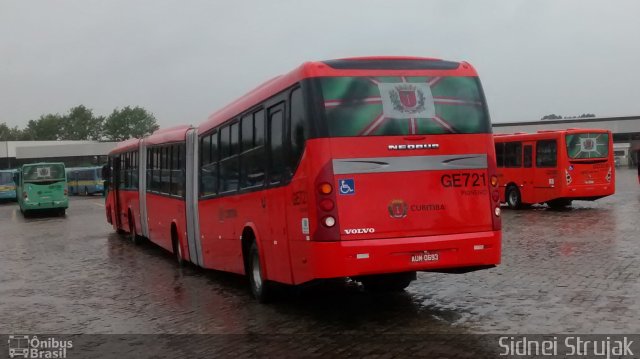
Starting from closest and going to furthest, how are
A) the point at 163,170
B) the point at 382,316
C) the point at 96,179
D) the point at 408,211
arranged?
the point at 408,211 → the point at 382,316 → the point at 163,170 → the point at 96,179

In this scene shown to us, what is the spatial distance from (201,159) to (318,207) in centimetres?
544

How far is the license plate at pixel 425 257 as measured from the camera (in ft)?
24.8

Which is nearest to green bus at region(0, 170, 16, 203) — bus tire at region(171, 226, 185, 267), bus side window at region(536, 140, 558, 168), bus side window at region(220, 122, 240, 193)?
bus side window at region(536, 140, 558, 168)

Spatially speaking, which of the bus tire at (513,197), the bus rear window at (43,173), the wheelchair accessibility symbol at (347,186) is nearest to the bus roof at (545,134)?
the bus tire at (513,197)

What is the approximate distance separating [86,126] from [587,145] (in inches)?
6737

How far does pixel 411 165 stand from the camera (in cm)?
771

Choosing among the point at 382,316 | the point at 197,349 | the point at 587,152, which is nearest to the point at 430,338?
the point at 382,316

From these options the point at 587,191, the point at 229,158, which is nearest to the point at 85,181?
the point at 587,191

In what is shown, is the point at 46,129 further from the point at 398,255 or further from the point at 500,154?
the point at 398,255

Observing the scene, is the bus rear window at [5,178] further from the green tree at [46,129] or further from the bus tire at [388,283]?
the green tree at [46,129]

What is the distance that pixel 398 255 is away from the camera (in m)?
7.52

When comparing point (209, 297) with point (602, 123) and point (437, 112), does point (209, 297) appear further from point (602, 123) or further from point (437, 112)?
point (602, 123)

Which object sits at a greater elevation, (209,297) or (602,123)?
(602,123)

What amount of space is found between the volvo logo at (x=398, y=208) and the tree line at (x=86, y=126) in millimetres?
170222
